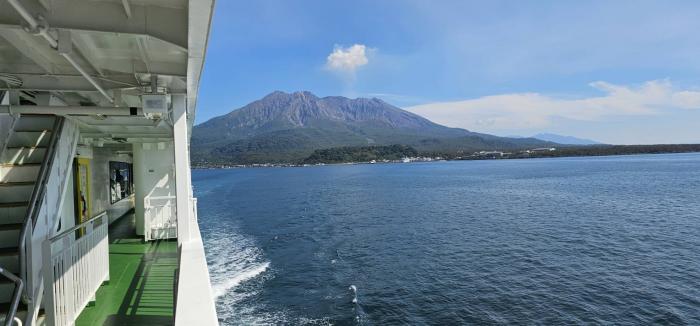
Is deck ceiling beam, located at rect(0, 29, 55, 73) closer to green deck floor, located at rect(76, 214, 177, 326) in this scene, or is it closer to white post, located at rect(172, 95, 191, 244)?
white post, located at rect(172, 95, 191, 244)

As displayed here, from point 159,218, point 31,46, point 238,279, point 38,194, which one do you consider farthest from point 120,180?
point 31,46

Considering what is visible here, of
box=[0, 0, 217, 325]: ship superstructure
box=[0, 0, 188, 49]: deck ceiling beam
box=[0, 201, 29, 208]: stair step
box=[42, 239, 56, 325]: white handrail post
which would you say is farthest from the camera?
box=[0, 201, 29, 208]: stair step

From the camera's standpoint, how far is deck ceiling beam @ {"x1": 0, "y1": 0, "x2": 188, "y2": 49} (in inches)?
87.0

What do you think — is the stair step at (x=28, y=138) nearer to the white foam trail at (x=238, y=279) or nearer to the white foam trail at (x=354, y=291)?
the white foam trail at (x=238, y=279)

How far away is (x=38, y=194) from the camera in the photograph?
3.86 meters

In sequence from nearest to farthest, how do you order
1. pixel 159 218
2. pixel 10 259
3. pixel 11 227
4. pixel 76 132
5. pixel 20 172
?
pixel 10 259 → pixel 11 227 → pixel 20 172 → pixel 76 132 → pixel 159 218

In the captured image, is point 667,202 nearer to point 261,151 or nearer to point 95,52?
point 95,52

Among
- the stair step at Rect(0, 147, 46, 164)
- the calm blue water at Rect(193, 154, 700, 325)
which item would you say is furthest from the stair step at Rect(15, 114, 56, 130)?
the calm blue water at Rect(193, 154, 700, 325)

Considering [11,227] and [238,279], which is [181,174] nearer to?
[11,227]

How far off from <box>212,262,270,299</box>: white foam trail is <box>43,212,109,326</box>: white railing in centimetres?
740

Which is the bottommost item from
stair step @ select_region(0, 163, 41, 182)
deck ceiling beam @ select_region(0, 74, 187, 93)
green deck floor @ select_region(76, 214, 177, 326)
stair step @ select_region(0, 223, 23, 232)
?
green deck floor @ select_region(76, 214, 177, 326)

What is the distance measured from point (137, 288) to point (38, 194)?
1.89 m

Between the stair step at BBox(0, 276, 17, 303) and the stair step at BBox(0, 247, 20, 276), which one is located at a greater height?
the stair step at BBox(0, 247, 20, 276)

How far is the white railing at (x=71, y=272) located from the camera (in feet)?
11.0
